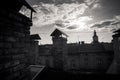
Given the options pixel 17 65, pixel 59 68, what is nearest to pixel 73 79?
pixel 17 65

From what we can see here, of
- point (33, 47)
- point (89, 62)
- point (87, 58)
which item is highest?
point (33, 47)

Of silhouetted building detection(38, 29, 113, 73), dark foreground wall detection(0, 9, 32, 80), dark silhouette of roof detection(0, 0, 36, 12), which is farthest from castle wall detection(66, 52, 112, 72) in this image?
dark silhouette of roof detection(0, 0, 36, 12)

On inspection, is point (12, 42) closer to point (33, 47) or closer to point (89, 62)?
point (33, 47)

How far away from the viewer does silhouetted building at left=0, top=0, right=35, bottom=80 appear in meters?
2.80

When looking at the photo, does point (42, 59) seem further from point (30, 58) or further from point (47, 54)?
point (30, 58)

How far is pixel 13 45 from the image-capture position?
3266 mm

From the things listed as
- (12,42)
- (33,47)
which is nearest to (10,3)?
(12,42)

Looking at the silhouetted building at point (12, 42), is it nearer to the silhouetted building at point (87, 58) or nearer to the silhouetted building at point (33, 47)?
the silhouetted building at point (33, 47)

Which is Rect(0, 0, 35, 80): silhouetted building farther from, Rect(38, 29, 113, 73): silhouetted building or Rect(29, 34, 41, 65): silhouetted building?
Rect(38, 29, 113, 73): silhouetted building

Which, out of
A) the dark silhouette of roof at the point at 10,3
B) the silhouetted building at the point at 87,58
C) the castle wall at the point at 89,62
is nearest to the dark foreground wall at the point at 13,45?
the dark silhouette of roof at the point at 10,3

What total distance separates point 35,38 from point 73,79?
892 cm

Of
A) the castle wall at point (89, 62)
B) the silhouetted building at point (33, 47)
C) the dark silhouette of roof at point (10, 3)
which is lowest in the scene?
the castle wall at point (89, 62)

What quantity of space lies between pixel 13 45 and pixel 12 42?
0.12 metres

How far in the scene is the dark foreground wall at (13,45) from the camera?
2.80 metres
